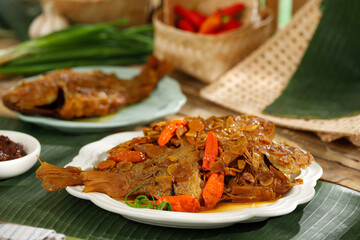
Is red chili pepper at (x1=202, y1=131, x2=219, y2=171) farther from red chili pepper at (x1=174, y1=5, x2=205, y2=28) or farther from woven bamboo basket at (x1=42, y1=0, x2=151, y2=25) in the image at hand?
woven bamboo basket at (x1=42, y1=0, x2=151, y2=25)

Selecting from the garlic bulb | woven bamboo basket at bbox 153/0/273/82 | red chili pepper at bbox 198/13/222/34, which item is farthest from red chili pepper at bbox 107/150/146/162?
the garlic bulb

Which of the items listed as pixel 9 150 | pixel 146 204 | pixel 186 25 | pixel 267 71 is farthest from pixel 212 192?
pixel 186 25

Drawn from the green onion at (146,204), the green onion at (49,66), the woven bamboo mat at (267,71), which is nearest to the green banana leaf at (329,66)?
the woven bamboo mat at (267,71)

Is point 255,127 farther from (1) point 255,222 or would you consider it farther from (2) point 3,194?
(2) point 3,194

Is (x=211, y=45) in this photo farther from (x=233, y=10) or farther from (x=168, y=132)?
(x=168, y=132)

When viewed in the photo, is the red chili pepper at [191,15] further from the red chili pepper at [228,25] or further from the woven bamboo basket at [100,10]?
the woven bamboo basket at [100,10]
